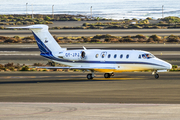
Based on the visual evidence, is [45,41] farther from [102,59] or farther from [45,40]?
[102,59]

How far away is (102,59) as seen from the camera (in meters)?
33.0

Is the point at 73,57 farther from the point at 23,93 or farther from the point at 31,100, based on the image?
the point at 31,100

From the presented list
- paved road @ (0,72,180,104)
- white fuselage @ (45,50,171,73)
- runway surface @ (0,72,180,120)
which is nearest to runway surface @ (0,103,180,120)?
runway surface @ (0,72,180,120)

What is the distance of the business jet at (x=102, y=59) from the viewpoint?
31.8m

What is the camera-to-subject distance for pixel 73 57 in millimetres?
33594

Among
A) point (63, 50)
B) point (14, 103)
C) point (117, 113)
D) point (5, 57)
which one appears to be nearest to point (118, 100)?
point (117, 113)

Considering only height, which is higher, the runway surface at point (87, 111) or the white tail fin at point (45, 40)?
the white tail fin at point (45, 40)

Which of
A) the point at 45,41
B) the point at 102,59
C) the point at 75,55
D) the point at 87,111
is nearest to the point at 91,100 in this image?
the point at 87,111

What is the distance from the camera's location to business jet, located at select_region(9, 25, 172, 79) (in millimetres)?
31828

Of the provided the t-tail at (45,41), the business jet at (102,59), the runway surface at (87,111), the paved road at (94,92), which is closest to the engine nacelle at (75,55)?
the business jet at (102,59)

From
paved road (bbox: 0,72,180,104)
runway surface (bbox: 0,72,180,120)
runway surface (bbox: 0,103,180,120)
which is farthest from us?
paved road (bbox: 0,72,180,104)

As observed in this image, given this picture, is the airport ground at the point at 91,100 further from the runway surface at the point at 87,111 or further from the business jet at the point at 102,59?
the business jet at the point at 102,59

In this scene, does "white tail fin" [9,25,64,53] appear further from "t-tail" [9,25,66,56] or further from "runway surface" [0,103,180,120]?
"runway surface" [0,103,180,120]

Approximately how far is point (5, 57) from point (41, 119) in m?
41.7
